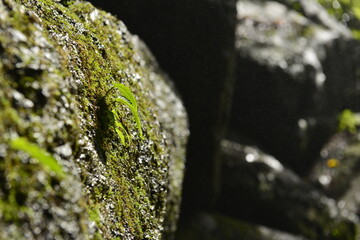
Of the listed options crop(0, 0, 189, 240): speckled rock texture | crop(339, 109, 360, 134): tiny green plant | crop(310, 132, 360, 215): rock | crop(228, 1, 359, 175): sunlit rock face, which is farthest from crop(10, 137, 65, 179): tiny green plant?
crop(339, 109, 360, 134): tiny green plant

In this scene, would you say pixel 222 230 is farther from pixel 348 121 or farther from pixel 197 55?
pixel 348 121

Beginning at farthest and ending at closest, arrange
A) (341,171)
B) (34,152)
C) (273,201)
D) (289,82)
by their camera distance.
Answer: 1. (341,171)
2. (289,82)
3. (273,201)
4. (34,152)

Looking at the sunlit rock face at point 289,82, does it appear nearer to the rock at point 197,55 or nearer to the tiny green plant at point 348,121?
the tiny green plant at point 348,121

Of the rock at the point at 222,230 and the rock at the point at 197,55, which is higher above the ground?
the rock at the point at 197,55

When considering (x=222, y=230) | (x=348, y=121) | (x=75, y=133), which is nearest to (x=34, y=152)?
(x=75, y=133)

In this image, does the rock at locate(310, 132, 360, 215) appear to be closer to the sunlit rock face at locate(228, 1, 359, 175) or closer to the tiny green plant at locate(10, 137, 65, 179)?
the sunlit rock face at locate(228, 1, 359, 175)

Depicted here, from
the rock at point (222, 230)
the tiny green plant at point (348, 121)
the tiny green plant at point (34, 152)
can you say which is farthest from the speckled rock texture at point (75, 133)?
the tiny green plant at point (348, 121)
